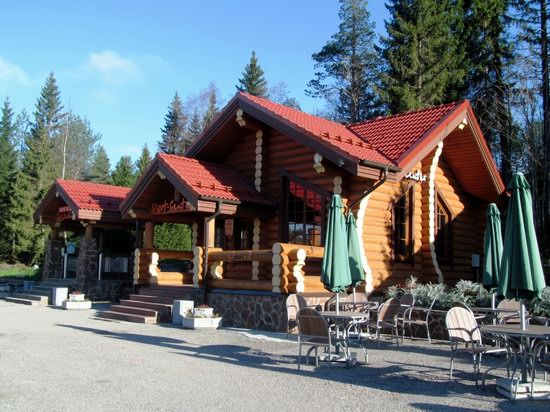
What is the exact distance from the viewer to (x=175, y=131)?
51938mm

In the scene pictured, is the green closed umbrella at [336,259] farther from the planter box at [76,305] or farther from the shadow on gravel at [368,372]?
the planter box at [76,305]

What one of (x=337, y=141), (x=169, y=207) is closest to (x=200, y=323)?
(x=169, y=207)

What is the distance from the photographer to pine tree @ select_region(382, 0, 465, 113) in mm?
29375

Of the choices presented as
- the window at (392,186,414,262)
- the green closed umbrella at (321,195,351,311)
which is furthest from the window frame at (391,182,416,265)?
the green closed umbrella at (321,195,351,311)

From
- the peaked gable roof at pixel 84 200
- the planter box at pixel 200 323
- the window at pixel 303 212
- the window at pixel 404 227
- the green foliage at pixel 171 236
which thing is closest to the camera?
the planter box at pixel 200 323

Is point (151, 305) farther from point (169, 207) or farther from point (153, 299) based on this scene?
point (169, 207)

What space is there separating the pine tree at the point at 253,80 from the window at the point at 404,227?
106 feet

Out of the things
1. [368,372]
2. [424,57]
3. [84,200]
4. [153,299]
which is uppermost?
[424,57]

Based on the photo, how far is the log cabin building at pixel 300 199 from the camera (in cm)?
1338

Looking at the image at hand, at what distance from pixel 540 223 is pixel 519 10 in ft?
33.7

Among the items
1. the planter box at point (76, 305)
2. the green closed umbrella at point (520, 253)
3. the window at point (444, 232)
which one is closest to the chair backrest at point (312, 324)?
the green closed umbrella at point (520, 253)

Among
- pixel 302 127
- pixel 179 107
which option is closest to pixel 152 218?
pixel 302 127

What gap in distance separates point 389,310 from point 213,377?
4.07 meters

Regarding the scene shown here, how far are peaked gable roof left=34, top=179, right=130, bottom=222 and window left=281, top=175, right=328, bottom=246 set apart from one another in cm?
748
